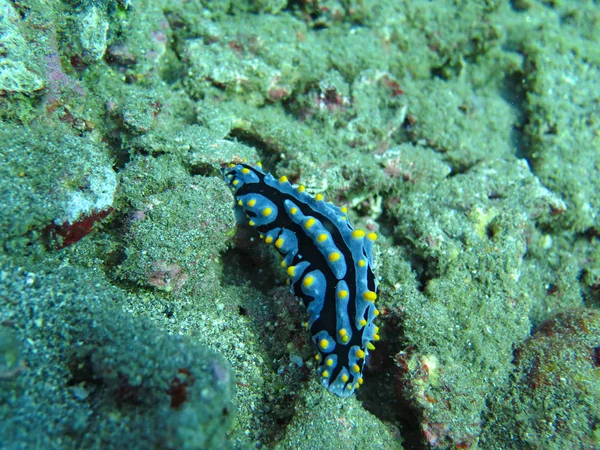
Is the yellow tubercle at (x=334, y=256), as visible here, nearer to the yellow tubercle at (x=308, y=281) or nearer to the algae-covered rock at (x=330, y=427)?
the yellow tubercle at (x=308, y=281)

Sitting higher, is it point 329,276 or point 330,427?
point 329,276

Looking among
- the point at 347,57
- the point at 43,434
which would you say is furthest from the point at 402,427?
the point at 347,57

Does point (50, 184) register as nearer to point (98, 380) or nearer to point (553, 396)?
point (98, 380)

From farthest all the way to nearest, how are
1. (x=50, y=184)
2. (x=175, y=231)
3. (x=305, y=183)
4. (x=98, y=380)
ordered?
1. (x=305, y=183)
2. (x=175, y=231)
3. (x=50, y=184)
4. (x=98, y=380)

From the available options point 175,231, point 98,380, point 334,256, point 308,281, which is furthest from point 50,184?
point 334,256

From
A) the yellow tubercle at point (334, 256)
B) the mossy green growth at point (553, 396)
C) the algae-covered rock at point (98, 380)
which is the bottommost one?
the mossy green growth at point (553, 396)

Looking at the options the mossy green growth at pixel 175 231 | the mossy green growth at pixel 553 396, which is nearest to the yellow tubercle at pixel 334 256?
the mossy green growth at pixel 175 231

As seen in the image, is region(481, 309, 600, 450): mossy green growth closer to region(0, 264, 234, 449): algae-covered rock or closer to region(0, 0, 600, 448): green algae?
region(0, 0, 600, 448): green algae

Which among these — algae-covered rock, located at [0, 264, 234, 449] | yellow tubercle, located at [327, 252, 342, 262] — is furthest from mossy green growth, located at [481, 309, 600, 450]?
algae-covered rock, located at [0, 264, 234, 449]
